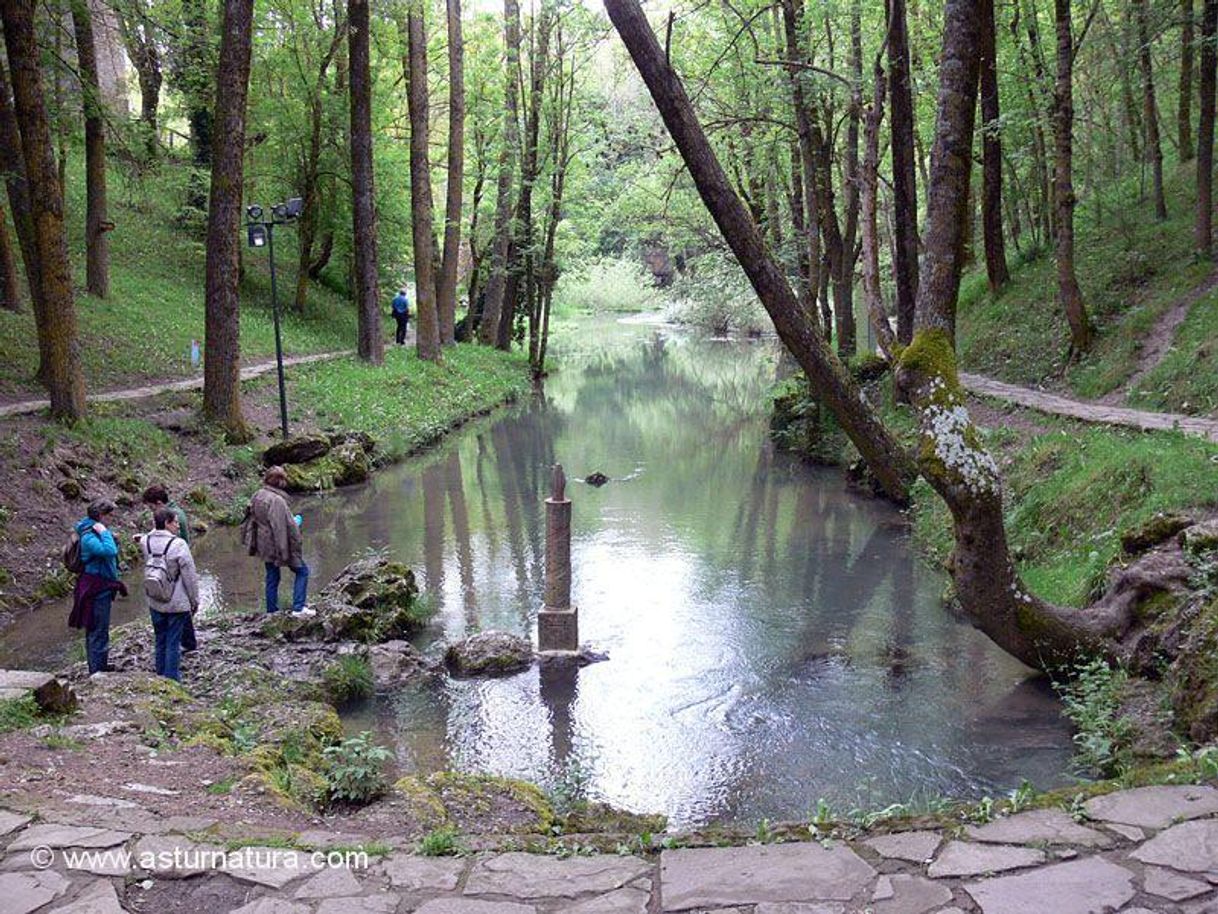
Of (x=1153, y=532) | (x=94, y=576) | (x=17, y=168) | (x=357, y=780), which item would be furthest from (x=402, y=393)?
(x=357, y=780)

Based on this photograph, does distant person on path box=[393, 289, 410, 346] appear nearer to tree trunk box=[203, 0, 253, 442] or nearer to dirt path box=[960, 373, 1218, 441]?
tree trunk box=[203, 0, 253, 442]

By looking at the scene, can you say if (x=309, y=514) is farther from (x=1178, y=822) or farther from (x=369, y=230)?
(x=1178, y=822)

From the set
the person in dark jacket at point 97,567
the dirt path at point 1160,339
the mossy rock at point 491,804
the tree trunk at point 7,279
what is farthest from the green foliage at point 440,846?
the tree trunk at point 7,279

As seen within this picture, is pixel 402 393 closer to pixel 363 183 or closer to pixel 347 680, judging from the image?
pixel 363 183

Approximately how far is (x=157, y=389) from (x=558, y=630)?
12.4 metres

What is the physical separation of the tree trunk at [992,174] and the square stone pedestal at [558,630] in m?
13.3

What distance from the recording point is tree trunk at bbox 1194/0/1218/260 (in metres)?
15.8

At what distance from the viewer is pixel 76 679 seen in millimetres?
8078

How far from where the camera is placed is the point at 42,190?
43.0 feet

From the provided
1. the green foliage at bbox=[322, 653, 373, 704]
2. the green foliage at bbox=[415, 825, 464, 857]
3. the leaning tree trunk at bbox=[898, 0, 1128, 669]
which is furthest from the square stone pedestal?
the green foliage at bbox=[415, 825, 464, 857]

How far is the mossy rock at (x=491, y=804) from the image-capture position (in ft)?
17.6

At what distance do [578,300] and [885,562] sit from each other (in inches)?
2494

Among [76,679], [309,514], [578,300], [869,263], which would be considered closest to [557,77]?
[869,263]

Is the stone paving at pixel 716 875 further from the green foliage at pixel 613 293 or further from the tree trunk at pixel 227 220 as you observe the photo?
the green foliage at pixel 613 293
